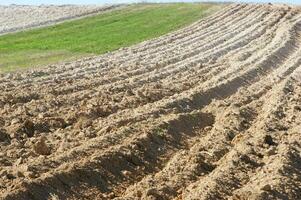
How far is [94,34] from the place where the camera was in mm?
38844

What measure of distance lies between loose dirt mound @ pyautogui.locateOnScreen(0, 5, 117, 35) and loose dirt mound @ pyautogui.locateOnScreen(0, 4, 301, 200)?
69.2 ft

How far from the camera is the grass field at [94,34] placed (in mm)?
30123

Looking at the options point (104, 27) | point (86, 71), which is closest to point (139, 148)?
point (86, 71)

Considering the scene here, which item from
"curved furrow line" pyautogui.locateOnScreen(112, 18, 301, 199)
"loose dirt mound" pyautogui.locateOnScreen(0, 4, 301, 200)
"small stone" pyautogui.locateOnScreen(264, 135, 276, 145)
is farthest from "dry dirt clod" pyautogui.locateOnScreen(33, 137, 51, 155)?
"small stone" pyautogui.locateOnScreen(264, 135, 276, 145)

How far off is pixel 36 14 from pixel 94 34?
15694 millimetres

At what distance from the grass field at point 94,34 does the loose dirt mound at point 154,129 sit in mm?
4183

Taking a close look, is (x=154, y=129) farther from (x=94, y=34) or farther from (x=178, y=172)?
(x=94, y=34)

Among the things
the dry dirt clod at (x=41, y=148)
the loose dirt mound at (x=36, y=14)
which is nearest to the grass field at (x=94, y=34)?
the loose dirt mound at (x=36, y=14)

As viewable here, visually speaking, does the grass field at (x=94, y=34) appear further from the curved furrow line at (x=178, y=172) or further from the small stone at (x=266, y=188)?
the small stone at (x=266, y=188)

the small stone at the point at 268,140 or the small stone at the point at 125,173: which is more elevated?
the small stone at the point at 125,173

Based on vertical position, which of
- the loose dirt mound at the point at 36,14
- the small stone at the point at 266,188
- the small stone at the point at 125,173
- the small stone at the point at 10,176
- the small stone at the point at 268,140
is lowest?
the loose dirt mound at the point at 36,14

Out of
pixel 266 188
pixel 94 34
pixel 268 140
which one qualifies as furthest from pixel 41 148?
pixel 94 34

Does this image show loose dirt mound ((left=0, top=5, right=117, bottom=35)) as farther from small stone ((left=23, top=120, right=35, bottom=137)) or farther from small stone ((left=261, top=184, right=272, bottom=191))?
small stone ((left=261, top=184, right=272, bottom=191))

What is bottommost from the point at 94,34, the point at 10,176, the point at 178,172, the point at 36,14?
the point at 36,14
